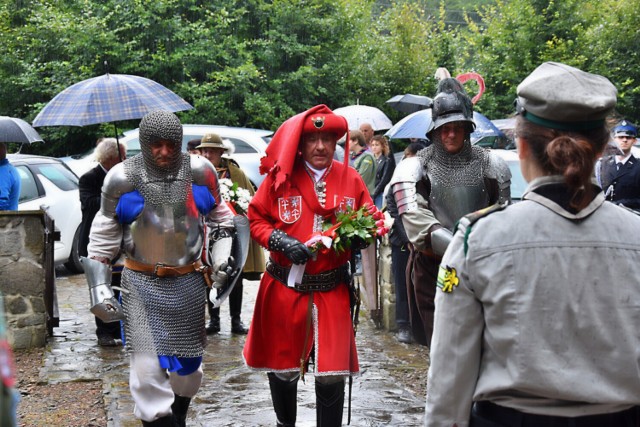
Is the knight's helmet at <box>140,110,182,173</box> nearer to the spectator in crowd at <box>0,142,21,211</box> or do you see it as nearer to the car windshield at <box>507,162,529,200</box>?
the spectator in crowd at <box>0,142,21,211</box>

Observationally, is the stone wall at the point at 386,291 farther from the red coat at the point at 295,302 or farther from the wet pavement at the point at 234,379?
the red coat at the point at 295,302

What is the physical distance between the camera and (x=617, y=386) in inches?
99.7

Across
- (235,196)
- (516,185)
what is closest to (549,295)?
(235,196)

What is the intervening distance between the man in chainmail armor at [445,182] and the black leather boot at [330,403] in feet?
2.60

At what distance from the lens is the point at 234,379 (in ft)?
23.9

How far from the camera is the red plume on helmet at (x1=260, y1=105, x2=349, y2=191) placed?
5.36m

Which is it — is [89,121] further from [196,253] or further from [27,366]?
[196,253]

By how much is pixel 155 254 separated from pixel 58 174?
7786 mm

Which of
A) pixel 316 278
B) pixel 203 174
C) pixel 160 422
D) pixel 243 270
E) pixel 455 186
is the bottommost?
pixel 160 422

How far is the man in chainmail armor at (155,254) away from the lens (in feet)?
16.9

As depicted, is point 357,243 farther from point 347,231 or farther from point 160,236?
point 160,236

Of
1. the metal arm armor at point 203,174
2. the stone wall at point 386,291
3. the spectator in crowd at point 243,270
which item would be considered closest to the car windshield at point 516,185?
the stone wall at point 386,291

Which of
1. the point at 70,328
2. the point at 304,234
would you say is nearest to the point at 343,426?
the point at 304,234

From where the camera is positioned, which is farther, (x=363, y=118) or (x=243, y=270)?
(x=363, y=118)
